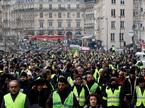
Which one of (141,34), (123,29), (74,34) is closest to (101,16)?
(123,29)

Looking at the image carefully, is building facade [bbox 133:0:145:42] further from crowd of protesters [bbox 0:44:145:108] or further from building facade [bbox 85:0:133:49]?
crowd of protesters [bbox 0:44:145:108]

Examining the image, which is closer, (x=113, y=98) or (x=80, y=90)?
(x=80, y=90)

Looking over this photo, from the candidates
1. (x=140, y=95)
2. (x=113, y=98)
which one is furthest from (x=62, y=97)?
(x=113, y=98)

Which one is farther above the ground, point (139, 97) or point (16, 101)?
point (16, 101)

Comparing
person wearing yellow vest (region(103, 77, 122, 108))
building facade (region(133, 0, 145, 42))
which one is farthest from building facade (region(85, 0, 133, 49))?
person wearing yellow vest (region(103, 77, 122, 108))

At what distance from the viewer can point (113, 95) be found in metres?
18.8

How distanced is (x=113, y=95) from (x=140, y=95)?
31.6 inches

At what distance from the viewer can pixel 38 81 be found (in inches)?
655

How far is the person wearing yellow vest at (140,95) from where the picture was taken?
18.2 m

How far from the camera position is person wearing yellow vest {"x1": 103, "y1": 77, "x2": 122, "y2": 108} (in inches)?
738

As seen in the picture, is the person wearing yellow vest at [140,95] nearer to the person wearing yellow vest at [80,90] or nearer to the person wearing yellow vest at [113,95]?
the person wearing yellow vest at [113,95]

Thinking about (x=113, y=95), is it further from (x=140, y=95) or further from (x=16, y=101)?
(x=16, y=101)

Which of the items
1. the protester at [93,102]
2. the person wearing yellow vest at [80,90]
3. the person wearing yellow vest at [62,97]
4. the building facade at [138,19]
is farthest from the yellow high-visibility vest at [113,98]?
the building facade at [138,19]

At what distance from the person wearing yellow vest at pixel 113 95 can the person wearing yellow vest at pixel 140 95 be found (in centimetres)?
55
